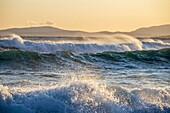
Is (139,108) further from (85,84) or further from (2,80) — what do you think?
(2,80)

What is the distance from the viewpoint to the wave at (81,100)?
786 cm

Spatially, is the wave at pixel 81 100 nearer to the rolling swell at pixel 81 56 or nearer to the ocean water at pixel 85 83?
the ocean water at pixel 85 83

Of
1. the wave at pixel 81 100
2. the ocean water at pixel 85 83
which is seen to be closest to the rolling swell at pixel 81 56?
the ocean water at pixel 85 83

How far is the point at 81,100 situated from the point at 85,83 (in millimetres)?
596

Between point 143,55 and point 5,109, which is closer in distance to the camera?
point 5,109

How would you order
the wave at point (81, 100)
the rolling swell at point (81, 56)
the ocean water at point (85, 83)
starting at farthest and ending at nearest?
the rolling swell at point (81, 56) < the ocean water at point (85, 83) < the wave at point (81, 100)

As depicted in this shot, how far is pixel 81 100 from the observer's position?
8.12 m

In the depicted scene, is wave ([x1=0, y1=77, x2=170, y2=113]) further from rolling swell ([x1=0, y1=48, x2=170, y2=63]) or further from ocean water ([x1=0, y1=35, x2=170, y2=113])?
rolling swell ([x1=0, y1=48, x2=170, y2=63])

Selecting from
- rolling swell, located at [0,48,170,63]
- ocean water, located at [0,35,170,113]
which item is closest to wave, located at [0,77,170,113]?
ocean water, located at [0,35,170,113]

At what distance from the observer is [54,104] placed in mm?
7902

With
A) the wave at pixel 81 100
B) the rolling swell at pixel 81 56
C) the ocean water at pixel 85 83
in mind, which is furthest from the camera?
the rolling swell at pixel 81 56

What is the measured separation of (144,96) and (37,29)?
65398 millimetres

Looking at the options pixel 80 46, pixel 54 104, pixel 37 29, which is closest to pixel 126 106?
pixel 54 104

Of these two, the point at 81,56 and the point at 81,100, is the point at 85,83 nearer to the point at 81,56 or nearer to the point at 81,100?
the point at 81,100
